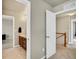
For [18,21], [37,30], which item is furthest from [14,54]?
[18,21]

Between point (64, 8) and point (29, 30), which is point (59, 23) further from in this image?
point (29, 30)

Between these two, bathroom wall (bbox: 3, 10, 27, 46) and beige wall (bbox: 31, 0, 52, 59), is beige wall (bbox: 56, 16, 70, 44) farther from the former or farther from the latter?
beige wall (bbox: 31, 0, 52, 59)

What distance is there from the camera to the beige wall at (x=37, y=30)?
3018 millimetres

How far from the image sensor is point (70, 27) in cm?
767

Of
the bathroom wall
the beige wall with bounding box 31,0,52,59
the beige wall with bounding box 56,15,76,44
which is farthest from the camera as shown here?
the beige wall with bounding box 56,15,76,44

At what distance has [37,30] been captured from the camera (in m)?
3.28

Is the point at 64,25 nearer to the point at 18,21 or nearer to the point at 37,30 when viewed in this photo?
the point at 18,21

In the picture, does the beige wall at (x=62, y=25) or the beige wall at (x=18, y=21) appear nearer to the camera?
the beige wall at (x=18, y=21)

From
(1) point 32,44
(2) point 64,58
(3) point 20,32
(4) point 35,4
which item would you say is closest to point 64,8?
(4) point 35,4

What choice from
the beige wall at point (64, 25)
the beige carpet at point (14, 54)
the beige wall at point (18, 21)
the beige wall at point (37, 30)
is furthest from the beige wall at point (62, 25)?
the beige wall at point (37, 30)

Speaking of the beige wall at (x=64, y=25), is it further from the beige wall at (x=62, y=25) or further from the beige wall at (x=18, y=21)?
the beige wall at (x=18, y=21)

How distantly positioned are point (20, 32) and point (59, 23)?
348 centimetres

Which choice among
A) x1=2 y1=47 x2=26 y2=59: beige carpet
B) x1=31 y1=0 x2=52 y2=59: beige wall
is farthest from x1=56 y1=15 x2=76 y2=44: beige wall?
x1=31 y1=0 x2=52 y2=59: beige wall

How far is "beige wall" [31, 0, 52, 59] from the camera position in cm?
302
